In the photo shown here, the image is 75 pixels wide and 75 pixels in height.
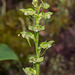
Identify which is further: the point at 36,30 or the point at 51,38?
the point at 51,38

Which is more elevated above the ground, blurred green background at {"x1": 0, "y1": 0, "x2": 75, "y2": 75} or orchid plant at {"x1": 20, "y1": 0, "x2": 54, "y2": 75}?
orchid plant at {"x1": 20, "y1": 0, "x2": 54, "y2": 75}

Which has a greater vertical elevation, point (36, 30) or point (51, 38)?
point (36, 30)

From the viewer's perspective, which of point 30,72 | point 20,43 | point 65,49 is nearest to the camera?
point 30,72

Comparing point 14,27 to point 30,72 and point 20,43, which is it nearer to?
point 20,43

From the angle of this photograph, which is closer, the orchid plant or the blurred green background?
the orchid plant

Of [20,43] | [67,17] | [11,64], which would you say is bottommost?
[11,64]

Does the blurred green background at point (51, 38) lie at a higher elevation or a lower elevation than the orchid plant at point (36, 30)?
A: lower

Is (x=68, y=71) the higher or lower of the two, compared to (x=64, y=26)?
→ lower

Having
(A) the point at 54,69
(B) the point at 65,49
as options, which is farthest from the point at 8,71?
(B) the point at 65,49
